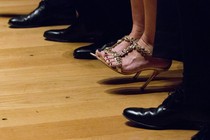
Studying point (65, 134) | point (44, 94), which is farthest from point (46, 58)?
point (65, 134)

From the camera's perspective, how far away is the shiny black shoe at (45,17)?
2.48 meters

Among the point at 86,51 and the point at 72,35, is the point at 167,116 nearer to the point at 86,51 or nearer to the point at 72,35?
the point at 86,51

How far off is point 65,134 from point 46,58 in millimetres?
697

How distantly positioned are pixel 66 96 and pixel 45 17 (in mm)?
970

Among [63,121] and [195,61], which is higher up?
[195,61]

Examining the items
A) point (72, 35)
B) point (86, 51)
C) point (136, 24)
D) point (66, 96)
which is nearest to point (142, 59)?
point (136, 24)

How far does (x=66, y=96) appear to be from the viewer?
1.61m

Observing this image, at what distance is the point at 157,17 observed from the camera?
4.99 ft

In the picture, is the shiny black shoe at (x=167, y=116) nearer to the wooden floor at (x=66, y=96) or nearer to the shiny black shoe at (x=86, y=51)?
the wooden floor at (x=66, y=96)

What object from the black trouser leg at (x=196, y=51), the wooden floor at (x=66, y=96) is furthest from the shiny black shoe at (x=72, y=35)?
the black trouser leg at (x=196, y=51)

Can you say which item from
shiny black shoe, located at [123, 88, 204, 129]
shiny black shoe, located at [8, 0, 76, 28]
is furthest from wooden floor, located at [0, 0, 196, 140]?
shiny black shoe, located at [8, 0, 76, 28]

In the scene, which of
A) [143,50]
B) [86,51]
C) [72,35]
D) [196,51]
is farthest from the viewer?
[72,35]

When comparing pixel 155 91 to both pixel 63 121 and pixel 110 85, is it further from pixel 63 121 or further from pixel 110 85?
pixel 63 121

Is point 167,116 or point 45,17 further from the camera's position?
point 45,17
